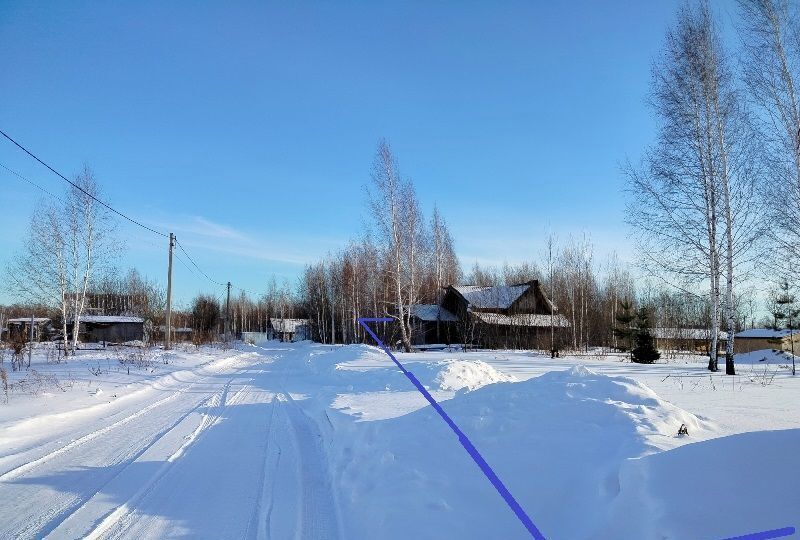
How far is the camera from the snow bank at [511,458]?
4.12 meters

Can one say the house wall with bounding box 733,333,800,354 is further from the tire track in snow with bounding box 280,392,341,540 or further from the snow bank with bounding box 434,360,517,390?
the tire track in snow with bounding box 280,392,341,540

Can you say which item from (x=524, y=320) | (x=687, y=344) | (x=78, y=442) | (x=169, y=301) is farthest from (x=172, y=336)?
(x=687, y=344)

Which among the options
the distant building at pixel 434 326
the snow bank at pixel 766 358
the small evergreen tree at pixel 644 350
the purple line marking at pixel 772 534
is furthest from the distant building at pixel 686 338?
the purple line marking at pixel 772 534

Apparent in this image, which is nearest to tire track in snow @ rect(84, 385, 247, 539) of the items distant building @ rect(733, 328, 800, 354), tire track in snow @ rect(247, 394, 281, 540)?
tire track in snow @ rect(247, 394, 281, 540)

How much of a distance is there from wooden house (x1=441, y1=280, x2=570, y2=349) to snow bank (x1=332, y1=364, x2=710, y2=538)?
35.3m

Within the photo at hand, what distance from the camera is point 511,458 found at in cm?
500

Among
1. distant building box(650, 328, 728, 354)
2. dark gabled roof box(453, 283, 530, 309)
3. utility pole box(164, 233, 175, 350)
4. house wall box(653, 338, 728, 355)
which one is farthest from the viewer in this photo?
distant building box(650, 328, 728, 354)

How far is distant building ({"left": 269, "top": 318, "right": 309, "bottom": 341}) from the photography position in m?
87.2

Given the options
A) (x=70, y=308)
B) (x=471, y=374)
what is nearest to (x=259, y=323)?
(x=70, y=308)

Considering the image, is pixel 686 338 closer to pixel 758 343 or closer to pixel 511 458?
pixel 758 343

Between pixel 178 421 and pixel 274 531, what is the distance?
20.7 ft

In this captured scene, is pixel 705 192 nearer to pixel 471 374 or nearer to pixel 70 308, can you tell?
pixel 471 374

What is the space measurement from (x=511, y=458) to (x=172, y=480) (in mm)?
3957

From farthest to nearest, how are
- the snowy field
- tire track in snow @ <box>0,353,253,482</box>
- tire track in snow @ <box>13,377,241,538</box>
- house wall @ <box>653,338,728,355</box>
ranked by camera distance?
1. house wall @ <box>653,338,728,355</box>
2. tire track in snow @ <box>0,353,253,482</box>
3. tire track in snow @ <box>13,377,241,538</box>
4. the snowy field
